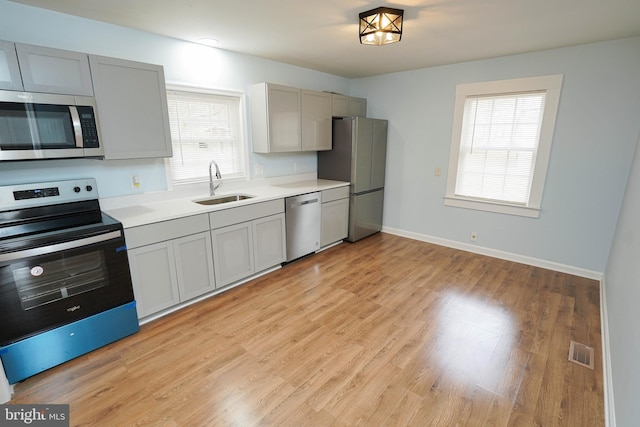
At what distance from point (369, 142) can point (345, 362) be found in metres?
3.13

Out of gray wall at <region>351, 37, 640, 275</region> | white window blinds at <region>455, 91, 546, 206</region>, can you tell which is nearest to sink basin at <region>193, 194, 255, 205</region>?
gray wall at <region>351, 37, 640, 275</region>

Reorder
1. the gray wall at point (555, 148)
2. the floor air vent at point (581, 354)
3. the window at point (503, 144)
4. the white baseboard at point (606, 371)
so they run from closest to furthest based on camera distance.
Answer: the white baseboard at point (606, 371), the floor air vent at point (581, 354), the gray wall at point (555, 148), the window at point (503, 144)

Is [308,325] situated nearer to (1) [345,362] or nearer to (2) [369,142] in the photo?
(1) [345,362]

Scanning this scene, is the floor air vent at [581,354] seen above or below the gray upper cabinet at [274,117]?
below

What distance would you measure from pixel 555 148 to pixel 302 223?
9.95 feet

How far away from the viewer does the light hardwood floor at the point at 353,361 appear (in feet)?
5.73

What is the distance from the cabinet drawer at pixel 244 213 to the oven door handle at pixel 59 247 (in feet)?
2.68

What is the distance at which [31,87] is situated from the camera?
199 cm

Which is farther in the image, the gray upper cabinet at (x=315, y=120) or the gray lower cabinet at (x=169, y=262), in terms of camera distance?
the gray upper cabinet at (x=315, y=120)

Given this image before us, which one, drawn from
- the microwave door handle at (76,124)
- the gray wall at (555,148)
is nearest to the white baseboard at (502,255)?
the gray wall at (555,148)

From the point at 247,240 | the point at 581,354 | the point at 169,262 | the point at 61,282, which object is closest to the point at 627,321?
the point at 581,354

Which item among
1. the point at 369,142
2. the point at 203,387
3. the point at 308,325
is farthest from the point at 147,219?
the point at 369,142

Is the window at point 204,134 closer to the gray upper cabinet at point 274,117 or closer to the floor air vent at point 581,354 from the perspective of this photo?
the gray upper cabinet at point 274,117

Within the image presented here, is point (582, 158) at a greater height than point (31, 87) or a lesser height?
lesser
